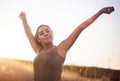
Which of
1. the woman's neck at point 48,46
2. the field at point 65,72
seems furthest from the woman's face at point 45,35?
the field at point 65,72

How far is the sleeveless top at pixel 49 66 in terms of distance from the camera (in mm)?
1125

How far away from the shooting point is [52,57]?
1132 millimetres

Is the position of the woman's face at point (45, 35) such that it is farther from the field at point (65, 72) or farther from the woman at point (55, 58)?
the field at point (65, 72)

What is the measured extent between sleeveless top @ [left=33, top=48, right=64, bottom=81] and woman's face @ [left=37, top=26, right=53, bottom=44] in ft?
0.26

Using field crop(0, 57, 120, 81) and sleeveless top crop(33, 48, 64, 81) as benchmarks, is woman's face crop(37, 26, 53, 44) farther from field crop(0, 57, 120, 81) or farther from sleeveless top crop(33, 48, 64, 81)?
field crop(0, 57, 120, 81)

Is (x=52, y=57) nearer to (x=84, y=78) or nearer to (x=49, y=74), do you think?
(x=49, y=74)

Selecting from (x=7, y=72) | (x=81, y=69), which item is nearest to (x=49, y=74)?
(x=7, y=72)

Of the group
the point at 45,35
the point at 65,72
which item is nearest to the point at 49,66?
the point at 45,35

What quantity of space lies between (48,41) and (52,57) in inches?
3.9

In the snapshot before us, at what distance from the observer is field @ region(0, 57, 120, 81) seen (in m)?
2.50

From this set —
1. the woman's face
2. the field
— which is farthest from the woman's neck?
the field

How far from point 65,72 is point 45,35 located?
1.76 metres

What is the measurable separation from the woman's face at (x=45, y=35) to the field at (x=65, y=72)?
131 cm

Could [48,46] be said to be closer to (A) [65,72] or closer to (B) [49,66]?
(B) [49,66]
